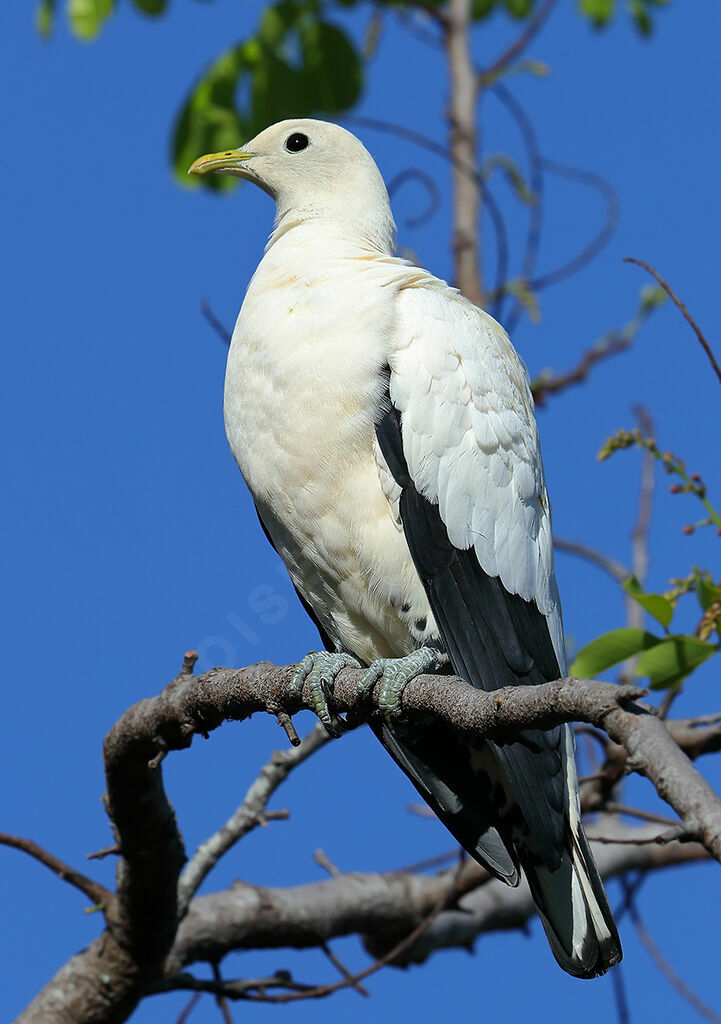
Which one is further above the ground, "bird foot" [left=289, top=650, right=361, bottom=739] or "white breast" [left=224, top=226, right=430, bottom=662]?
"white breast" [left=224, top=226, right=430, bottom=662]

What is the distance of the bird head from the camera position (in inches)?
173

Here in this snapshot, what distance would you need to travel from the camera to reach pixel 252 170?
15.2 feet

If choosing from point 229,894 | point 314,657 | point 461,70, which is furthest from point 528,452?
point 461,70

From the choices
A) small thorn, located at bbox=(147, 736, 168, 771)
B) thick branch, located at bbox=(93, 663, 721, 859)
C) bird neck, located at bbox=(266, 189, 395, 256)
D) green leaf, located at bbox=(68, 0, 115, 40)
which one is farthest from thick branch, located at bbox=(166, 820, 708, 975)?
green leaf, located at bbox=(68, 0, 115, 40)

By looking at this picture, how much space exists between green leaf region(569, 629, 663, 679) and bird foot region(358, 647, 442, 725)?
1.49 ft

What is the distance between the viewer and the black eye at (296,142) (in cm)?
459

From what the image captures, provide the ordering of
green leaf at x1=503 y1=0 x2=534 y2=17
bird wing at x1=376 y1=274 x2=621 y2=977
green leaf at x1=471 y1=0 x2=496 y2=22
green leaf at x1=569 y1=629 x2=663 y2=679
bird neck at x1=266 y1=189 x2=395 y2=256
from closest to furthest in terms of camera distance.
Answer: green leaf at x1=569 y1=629 x2=663 y2=679
bird wing at x1=376 y1=274 x2=621 y2=977
bird neck at x1=266 y1=189 x2=395 y2=256
green leaf at x1=503 y1=0 x2=534 y2=17
green leaf at x1=471 y1=0 x2=496 y2=22

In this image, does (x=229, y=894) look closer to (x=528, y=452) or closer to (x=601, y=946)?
(x=601, y=946)

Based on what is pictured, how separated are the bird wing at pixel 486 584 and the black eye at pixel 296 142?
116 cm

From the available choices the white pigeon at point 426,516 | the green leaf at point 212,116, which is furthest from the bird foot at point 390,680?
the green leaf at point 212,116

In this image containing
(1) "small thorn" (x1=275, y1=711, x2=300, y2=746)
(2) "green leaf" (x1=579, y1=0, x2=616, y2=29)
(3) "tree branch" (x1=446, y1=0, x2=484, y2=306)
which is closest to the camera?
(1) "small thorn" (x1=275, y1=711, x2=300, y2=746)

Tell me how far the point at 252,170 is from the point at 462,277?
44.9 inches

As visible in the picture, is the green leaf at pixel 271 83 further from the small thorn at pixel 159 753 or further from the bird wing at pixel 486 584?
the small thorn at pixel 159 753

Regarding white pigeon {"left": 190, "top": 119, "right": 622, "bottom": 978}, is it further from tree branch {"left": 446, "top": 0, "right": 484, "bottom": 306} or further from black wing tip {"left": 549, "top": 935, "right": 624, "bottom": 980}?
tree branch {"left": 446, "top": 0, "right": 484, "bottom": 306}
